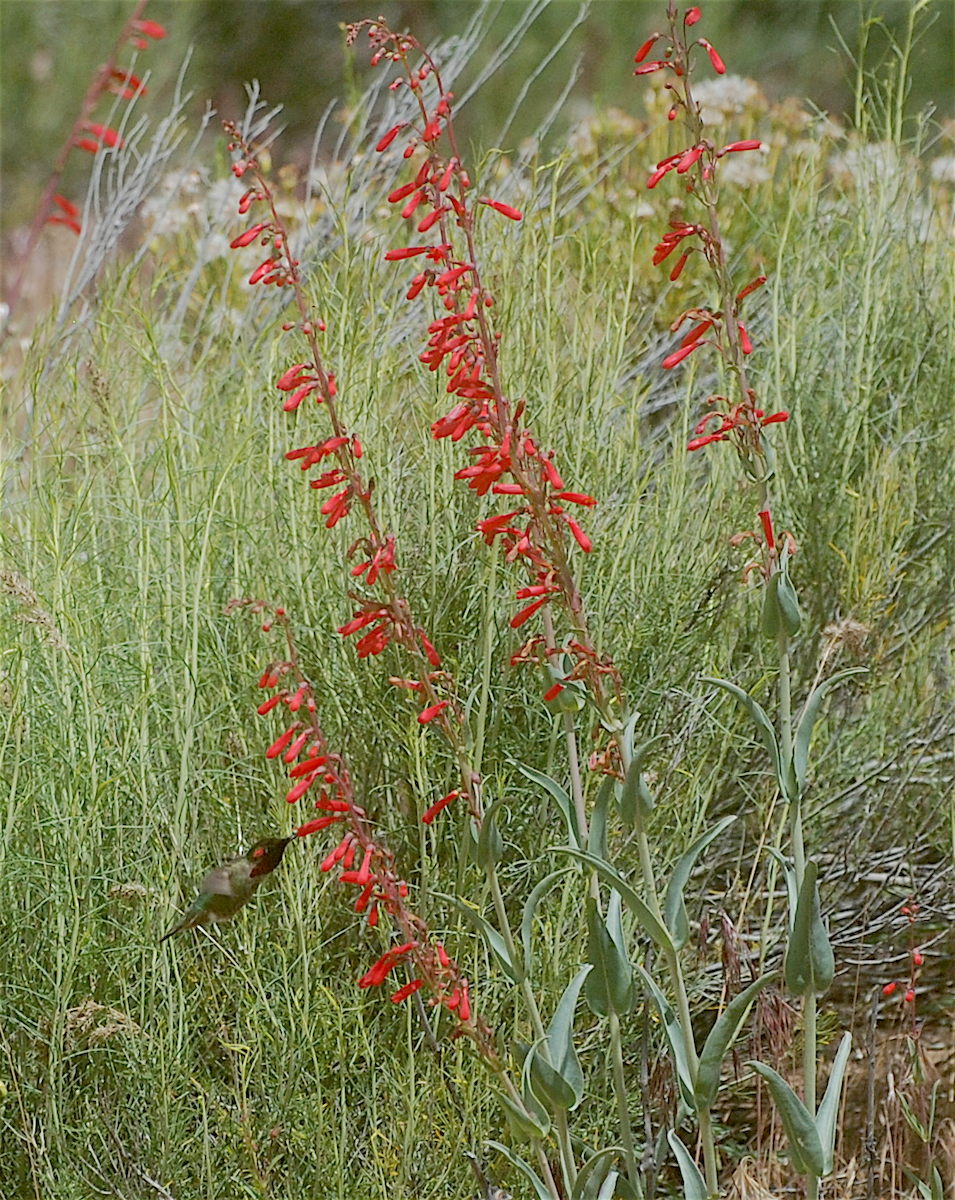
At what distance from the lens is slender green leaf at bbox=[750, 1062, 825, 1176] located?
4.81 ft

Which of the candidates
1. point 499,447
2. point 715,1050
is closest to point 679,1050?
point 715,1050

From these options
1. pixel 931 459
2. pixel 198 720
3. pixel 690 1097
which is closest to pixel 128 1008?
pixel 198 720

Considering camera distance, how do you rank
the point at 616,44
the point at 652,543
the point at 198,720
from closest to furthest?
the point at 198,720
the point at 652,543
the point at 616,44

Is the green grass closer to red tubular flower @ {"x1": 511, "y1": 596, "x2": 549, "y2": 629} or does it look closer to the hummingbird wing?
the hummingbird wing

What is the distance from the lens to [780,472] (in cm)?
281

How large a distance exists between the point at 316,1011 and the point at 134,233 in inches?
303

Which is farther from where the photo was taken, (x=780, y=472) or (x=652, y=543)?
(x=780, y=472)

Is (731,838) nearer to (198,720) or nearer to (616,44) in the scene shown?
(198,720)

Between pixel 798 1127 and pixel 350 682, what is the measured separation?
1.12 m

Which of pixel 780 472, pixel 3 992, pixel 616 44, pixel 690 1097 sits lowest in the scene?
pixel 3 992

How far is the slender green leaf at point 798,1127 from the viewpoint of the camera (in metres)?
1.47

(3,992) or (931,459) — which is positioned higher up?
(931,459)

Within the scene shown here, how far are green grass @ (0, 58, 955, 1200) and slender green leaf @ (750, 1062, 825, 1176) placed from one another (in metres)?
0.58

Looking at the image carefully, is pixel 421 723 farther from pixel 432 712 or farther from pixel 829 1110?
pixel 829 1110
